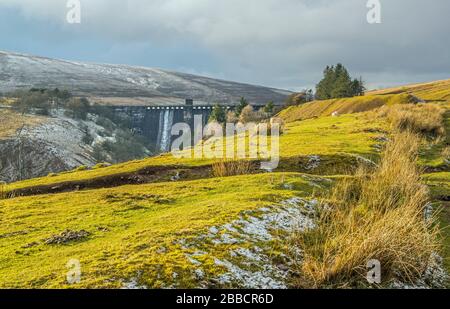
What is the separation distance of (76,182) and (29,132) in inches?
3078

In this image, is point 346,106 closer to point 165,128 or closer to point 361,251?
point 361,251

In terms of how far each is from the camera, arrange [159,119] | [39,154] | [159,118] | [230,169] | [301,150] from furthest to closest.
Answer: [159,118], [159,119], [39,154], [301,150], [230,169]

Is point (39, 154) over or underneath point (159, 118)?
underneath

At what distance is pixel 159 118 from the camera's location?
172000mm

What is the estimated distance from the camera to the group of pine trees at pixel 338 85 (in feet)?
377

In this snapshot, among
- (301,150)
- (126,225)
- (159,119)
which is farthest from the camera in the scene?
(159,119)

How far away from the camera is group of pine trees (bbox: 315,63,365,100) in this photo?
11488cm

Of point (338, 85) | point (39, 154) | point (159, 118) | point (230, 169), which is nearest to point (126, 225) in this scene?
point (230, 169)

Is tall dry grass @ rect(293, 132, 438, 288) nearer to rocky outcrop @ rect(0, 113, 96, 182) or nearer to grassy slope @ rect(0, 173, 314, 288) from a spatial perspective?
grassy slope @ rect(0, 173, 314, 288)

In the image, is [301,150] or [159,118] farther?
A: [159,118]

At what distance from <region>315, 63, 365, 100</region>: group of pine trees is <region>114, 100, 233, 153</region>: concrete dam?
54846 millimetres

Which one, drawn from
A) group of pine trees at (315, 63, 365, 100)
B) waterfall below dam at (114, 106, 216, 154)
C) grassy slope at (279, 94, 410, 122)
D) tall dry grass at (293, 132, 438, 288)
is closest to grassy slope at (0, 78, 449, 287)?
tall dry grass at (293, 132, 438, 288)

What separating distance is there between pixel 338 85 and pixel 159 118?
252ft
